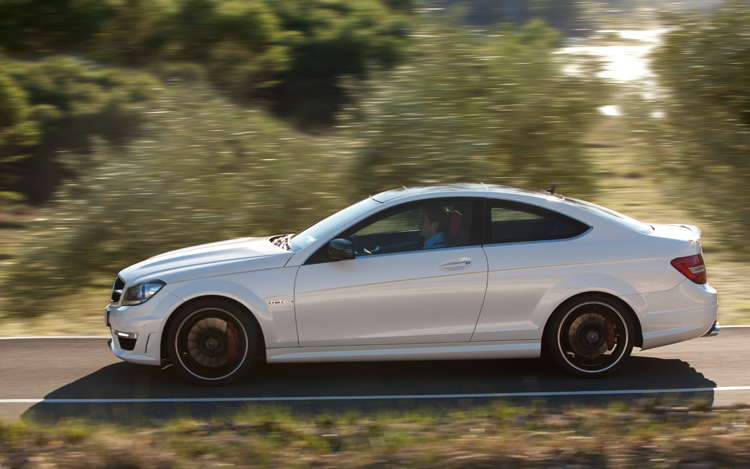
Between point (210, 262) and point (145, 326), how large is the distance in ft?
2.24

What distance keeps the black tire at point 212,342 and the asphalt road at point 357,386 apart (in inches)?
5.0

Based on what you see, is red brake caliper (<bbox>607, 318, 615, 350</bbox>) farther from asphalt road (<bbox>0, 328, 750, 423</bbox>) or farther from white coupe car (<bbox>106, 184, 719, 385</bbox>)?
asphalt road (<bbox>0, 328, 750, 423</bbox>)

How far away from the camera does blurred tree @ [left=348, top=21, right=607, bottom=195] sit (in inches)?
453

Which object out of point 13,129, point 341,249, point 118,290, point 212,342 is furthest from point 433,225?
point 13,129

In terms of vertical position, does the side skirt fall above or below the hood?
below

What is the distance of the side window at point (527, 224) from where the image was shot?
19.7ft

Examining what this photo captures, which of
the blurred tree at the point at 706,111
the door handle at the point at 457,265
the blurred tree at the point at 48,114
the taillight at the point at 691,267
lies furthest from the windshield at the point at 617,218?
the blurred tree at the point at 48,114

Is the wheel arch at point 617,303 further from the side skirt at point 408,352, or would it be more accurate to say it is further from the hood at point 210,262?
the hood at point 210,262

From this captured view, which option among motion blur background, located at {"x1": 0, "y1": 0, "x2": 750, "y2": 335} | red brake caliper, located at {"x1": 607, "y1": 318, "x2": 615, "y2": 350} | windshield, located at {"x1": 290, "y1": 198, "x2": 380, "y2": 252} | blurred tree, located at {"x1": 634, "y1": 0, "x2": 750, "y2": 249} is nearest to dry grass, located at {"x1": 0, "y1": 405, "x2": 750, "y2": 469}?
red brake caliper, located at {"x1": 607, "y1": 318, "x2": 615, "y2": 350}

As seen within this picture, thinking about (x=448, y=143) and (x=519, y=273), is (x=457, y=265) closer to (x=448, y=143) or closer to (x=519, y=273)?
(x=519, y=273)

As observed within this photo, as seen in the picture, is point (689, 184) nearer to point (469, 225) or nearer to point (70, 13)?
point (469, 225)

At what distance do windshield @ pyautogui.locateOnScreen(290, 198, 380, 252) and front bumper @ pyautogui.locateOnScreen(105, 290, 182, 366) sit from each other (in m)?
1.07

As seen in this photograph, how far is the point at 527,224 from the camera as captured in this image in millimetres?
6039

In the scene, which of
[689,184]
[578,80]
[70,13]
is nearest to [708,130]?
[689,184]
